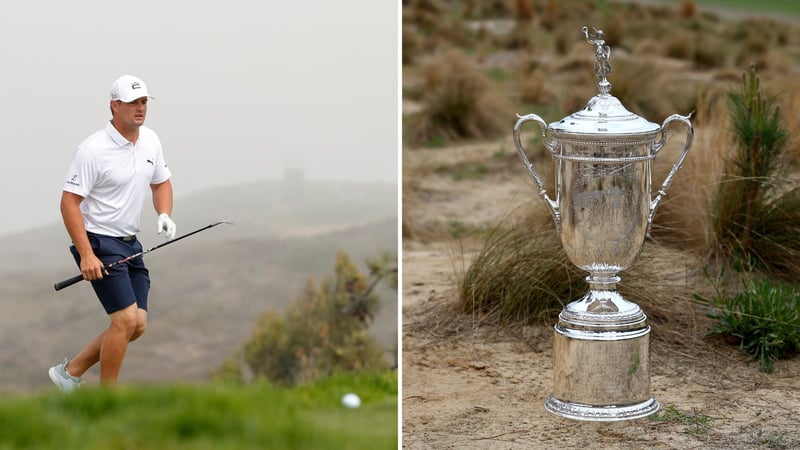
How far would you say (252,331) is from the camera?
19.5 feet

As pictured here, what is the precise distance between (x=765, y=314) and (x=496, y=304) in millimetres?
1322

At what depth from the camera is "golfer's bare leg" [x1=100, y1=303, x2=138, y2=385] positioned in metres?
3.85

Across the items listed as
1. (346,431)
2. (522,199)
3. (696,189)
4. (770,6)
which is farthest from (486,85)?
(770,6)

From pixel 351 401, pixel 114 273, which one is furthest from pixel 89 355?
pixel 351 401

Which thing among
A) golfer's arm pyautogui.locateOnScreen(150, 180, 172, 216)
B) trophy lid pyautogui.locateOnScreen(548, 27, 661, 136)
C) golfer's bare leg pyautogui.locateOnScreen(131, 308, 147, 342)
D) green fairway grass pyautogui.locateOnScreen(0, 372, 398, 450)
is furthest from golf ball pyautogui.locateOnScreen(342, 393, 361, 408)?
trophy lid pyautogui.locateOnScreen(548, 27, 661, 136)

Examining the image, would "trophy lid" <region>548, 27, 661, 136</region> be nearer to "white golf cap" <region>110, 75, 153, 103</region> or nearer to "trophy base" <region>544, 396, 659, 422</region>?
"trophy base" <region>544, 396, 659, 422</region>

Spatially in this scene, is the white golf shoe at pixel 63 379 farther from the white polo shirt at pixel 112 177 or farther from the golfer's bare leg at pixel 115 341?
the white polo shirt at pixel 112 177

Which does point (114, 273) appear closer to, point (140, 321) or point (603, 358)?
point (140, 321)

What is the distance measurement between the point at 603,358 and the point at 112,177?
2.09 meters

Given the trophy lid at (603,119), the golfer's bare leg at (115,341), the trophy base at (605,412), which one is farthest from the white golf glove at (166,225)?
the trophy base at (605,412)

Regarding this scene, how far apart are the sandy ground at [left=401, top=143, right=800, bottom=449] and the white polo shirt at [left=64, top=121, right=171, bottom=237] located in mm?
1571

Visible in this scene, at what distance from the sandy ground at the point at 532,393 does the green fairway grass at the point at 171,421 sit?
3.22 feet

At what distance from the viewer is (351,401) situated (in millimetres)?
4422

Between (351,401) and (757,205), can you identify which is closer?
(351,401)
